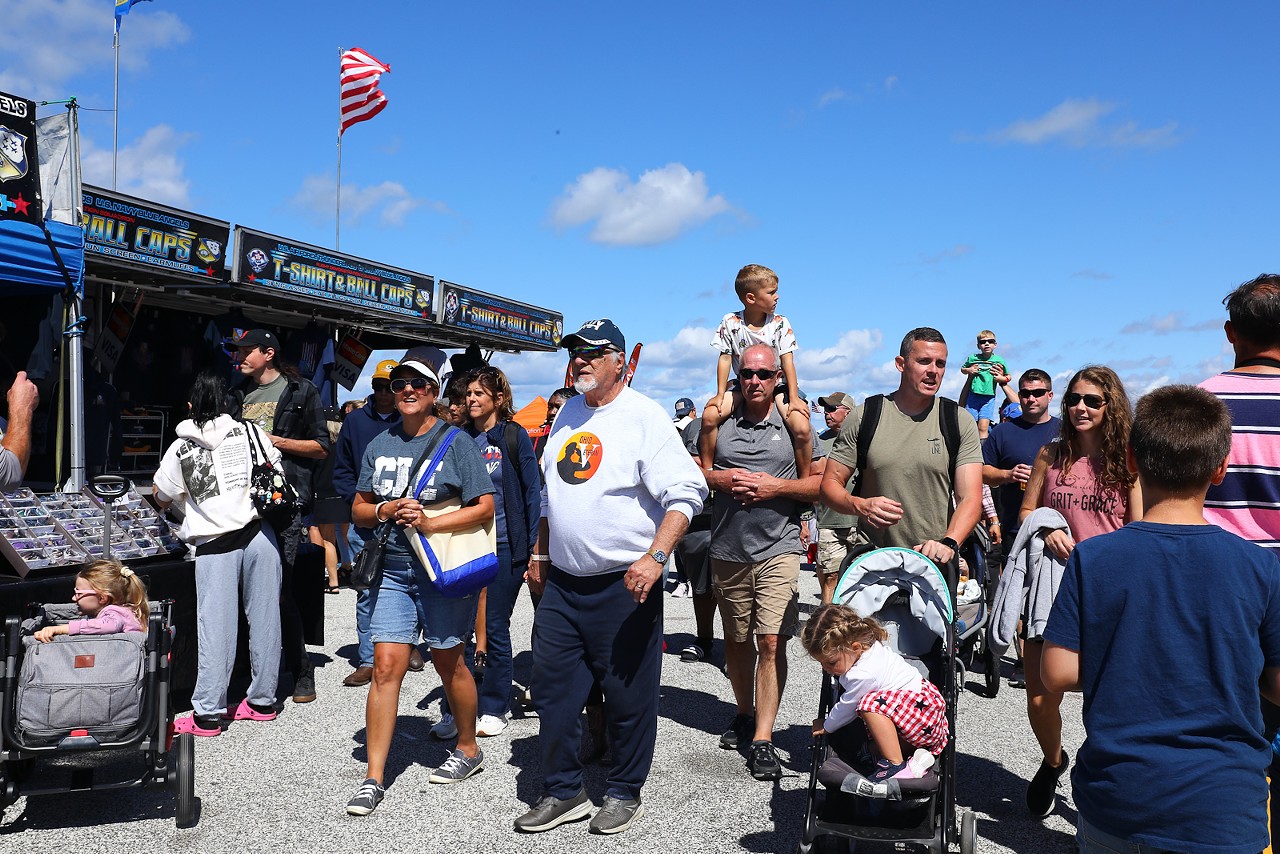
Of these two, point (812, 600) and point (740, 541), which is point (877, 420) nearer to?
point (740, 541)

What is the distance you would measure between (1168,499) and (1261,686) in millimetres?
492

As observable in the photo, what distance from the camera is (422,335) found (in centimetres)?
1775

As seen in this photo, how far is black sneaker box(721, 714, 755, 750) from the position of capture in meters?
5.68

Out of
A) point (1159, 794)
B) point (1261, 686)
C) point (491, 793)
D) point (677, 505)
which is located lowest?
point (491, 793)

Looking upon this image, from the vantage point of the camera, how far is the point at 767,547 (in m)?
5.51

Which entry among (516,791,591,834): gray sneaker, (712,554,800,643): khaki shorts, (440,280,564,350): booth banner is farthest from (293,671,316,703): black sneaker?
(440,280,564,350): booth banner

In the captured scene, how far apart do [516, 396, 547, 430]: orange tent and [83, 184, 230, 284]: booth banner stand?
442 cm

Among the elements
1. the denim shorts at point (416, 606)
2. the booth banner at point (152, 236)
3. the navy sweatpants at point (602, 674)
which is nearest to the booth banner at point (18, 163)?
the booth banner at point (152, 236)

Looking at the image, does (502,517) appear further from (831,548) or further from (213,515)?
(831,548)

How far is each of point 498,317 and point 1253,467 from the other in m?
15.8

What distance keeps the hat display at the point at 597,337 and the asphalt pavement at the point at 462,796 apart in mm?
2205

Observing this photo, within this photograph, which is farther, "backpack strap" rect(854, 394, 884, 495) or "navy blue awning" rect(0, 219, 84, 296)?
"navy blue awning" rect(0, 219, 84, 296)

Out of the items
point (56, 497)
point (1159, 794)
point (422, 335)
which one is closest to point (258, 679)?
point (56, 497)

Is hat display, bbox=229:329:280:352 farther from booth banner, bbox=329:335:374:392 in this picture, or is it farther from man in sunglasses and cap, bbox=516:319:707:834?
booth banner, bbox=329:335:374:392
